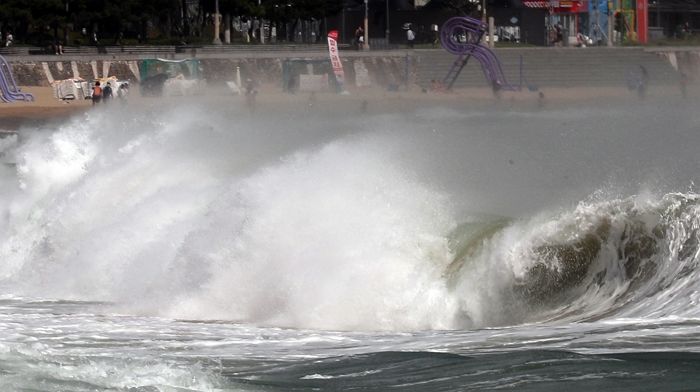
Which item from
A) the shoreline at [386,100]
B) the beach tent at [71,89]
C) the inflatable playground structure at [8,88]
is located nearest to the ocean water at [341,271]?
the shoreline at [386,100]

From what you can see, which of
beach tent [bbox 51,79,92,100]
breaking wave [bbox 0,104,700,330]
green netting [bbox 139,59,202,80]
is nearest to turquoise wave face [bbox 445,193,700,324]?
breaking wave [bbox 0,104,700,330]

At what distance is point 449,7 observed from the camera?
2965 inches

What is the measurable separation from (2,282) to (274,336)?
5801 mm

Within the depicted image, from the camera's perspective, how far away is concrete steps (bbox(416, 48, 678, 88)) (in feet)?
187

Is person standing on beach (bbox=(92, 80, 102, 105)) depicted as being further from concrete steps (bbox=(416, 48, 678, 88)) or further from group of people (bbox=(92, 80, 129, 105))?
concrete steps (bbox=(416, 48, 678, 88))

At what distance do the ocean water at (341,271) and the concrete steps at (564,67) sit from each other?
1452 inches

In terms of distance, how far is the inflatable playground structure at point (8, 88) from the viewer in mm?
52938

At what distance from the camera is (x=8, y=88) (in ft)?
176

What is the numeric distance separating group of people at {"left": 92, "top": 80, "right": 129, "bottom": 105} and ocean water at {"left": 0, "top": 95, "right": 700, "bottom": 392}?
92.7 feet

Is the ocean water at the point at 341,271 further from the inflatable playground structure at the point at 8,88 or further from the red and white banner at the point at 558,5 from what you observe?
the red and white banner at the point at 558,5

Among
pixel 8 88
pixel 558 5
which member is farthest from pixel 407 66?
pixel 8 88

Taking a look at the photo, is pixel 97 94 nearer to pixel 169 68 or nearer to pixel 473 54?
pixel 169 68

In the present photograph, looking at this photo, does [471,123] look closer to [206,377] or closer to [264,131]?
[264,131]

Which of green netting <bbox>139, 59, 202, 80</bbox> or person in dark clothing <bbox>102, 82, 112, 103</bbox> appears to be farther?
green netting <bbox>139, 59, 202, 80</bbox>
